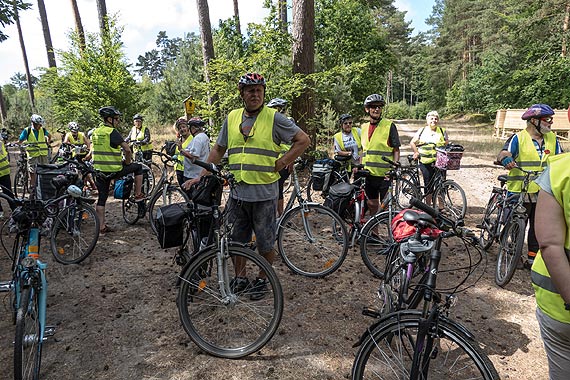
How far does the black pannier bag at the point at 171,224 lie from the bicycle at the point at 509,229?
3328 millimetres

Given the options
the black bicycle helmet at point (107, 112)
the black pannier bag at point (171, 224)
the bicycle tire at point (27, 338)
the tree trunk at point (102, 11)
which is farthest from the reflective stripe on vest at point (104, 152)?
the tree trunk at point (102, 11)

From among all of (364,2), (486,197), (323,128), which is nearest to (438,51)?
(364,2)

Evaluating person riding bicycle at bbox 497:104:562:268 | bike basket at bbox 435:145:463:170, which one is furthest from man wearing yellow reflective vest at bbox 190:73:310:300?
bike basket at bbox 435:145:463:170

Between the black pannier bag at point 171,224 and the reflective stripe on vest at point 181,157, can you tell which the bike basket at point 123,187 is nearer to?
the reflective stripe on vest at point 181,157

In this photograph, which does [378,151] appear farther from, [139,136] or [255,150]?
[139,136]

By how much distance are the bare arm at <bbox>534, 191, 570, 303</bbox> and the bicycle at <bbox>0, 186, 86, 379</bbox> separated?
303cm

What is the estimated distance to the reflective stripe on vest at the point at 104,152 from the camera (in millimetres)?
5906

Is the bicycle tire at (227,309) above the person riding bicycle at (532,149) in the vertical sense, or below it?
below

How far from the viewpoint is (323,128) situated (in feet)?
42.8

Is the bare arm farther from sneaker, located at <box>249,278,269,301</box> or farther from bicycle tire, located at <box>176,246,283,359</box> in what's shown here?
sneaker, located at <box>249,278,269,301</box>

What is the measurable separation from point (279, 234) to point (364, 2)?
19563 millimetres

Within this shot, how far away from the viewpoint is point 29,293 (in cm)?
253

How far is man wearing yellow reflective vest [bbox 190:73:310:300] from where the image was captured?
11.1 ft

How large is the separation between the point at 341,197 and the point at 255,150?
1.90 metres
